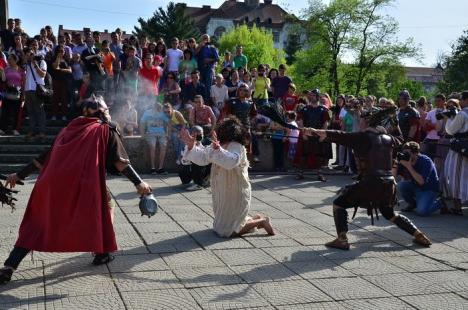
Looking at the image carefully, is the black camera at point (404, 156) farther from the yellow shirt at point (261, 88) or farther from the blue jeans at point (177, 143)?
the yellow shirt at point (261, 88)

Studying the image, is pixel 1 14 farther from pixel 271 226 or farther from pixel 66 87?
pixel 271 226

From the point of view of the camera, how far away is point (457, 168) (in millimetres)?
8727

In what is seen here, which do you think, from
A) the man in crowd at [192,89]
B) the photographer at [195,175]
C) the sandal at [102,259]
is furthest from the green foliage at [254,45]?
the sandal at [102,259]

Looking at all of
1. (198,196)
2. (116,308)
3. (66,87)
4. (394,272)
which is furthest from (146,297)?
(66,87)

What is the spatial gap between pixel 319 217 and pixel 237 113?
147 inches

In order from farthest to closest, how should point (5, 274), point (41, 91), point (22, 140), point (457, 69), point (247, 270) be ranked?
point (457, 69) < point (22, 140) < point (41, 91) < point (247, 270) < point (5, 274)

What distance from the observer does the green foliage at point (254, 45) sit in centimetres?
6031

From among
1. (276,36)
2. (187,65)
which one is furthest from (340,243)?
(276,36)

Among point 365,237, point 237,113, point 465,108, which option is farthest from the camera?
point 237,113

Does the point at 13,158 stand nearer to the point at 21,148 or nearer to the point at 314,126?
the point at 21,148

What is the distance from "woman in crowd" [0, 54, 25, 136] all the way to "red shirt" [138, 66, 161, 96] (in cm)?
259

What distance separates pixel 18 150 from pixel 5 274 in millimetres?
7627

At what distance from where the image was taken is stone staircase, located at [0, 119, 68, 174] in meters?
11.1

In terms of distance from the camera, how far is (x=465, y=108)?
8.43m
